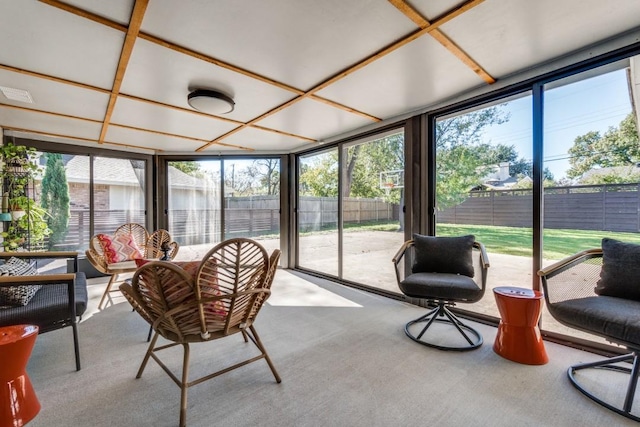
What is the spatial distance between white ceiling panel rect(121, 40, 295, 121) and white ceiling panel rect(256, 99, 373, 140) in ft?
0.87

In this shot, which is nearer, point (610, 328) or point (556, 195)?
point (610, 328)

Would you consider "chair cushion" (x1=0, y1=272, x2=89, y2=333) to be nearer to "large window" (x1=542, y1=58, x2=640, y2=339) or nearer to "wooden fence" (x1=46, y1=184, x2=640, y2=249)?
"wooden fence" (x1=46, y1=184, x2=640, y2=249)

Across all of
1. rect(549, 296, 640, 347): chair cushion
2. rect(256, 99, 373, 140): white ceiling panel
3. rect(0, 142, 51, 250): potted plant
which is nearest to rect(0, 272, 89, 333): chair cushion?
rect(0, 142, 51, 250): potted plant

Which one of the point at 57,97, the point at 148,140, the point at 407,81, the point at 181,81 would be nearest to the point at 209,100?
Answer: the point at 181,81

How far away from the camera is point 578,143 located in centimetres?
226

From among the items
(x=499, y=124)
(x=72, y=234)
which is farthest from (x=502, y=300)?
(x=72, y=234)

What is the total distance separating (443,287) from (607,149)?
1.63m

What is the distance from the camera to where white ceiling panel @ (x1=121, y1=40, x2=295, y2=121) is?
6.51ft

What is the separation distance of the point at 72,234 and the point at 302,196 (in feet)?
12.0

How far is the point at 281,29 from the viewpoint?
1700 millimetres

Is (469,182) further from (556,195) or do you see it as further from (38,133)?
(38,133)

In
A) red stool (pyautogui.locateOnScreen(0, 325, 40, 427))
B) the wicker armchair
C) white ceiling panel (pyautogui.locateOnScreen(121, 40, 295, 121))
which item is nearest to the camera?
red stool (pyautogui.locateOnScreen(0, 325, 40, 427))

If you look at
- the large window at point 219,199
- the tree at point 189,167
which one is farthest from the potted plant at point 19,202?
the tree at point 189,167

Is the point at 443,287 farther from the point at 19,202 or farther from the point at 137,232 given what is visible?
the point at 19,202
